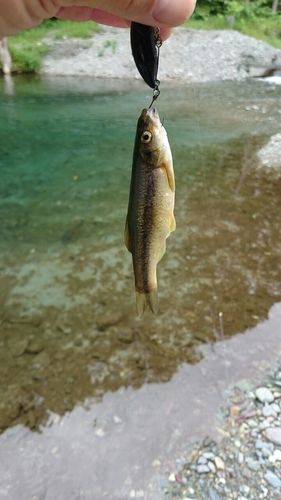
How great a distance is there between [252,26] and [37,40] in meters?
14.2

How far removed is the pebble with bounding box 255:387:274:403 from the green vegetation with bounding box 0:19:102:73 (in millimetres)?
22690

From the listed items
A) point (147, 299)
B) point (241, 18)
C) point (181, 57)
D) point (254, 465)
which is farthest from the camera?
point (241, 18)

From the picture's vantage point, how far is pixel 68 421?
4016 mm

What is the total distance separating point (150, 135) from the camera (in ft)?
6.98

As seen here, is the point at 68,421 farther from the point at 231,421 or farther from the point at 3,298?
the point at 3,298

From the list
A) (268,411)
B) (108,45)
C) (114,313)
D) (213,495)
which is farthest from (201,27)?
(213,495)

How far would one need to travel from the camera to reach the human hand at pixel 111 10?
1.81 metres

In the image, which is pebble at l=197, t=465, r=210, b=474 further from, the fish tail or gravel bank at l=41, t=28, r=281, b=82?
gravel bank at l=41, t=28, r=281, b=82

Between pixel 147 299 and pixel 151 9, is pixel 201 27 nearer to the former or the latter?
pixel 151 9

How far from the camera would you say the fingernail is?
1.80 m

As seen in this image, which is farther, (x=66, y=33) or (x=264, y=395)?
(x=66, y=33)

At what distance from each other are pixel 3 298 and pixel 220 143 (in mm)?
8117

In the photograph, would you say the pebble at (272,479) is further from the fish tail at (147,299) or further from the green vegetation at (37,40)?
the green vegetation at (37,40)

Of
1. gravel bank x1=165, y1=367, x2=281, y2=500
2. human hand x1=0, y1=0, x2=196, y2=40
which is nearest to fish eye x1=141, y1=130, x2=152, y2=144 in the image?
human hand x1=0, y1=0, x2=196, y2=40
